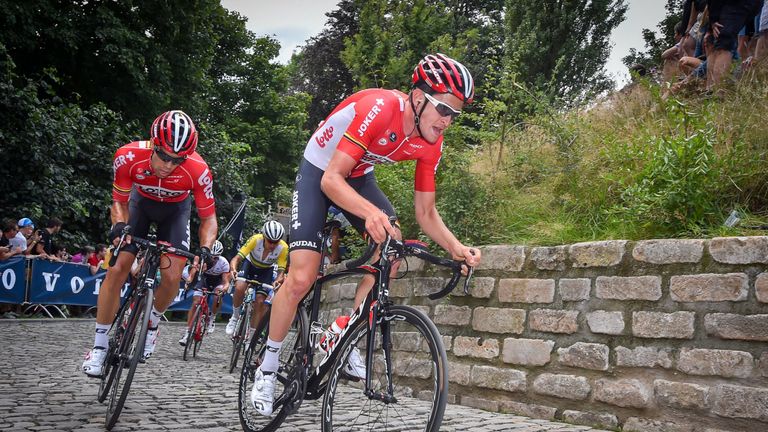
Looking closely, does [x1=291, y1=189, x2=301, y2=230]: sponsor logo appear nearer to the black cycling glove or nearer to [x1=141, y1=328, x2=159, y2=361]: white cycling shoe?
the black cycling glove

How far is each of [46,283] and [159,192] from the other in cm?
1122

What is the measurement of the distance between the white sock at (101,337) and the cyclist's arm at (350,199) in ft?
9.46

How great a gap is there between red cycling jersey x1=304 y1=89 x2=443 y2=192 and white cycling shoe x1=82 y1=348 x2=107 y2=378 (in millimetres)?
2552

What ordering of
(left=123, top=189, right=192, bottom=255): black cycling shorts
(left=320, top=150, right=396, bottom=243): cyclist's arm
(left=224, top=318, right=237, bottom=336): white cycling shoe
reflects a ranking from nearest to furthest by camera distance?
(left=320, top=150, right=396, bottom=243): cyclist's arm → (left=123, top=189, right=192, bottom=255): black cycling shorts → (left=224, top=318, right=237, bottom=336): white cycling shoe

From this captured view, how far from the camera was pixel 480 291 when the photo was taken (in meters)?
7.45

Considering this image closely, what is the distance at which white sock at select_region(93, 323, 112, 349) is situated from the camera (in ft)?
19.0

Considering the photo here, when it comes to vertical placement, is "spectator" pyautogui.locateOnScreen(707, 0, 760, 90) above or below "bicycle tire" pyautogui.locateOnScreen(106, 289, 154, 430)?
above

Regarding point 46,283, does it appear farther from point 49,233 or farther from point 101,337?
point 101,337

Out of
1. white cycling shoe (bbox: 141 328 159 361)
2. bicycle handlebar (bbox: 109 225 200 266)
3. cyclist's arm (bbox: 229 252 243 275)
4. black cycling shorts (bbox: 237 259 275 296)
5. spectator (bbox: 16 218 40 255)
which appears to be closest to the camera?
bicycle handlebar (bbox: 109 225 200 266)

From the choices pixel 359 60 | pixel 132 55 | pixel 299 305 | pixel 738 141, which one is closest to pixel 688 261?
pixel 738 141

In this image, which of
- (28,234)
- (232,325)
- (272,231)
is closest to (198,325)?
(232,325)

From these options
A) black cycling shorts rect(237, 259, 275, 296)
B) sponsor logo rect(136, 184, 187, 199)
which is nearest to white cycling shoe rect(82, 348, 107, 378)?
sponsor logo rect(136, 184, 187, 199)

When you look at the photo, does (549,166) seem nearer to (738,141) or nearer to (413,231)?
(413,231)

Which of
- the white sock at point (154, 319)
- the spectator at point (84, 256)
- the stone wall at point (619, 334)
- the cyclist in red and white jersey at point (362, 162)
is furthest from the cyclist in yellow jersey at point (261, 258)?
the spectator at point (84, 256)
